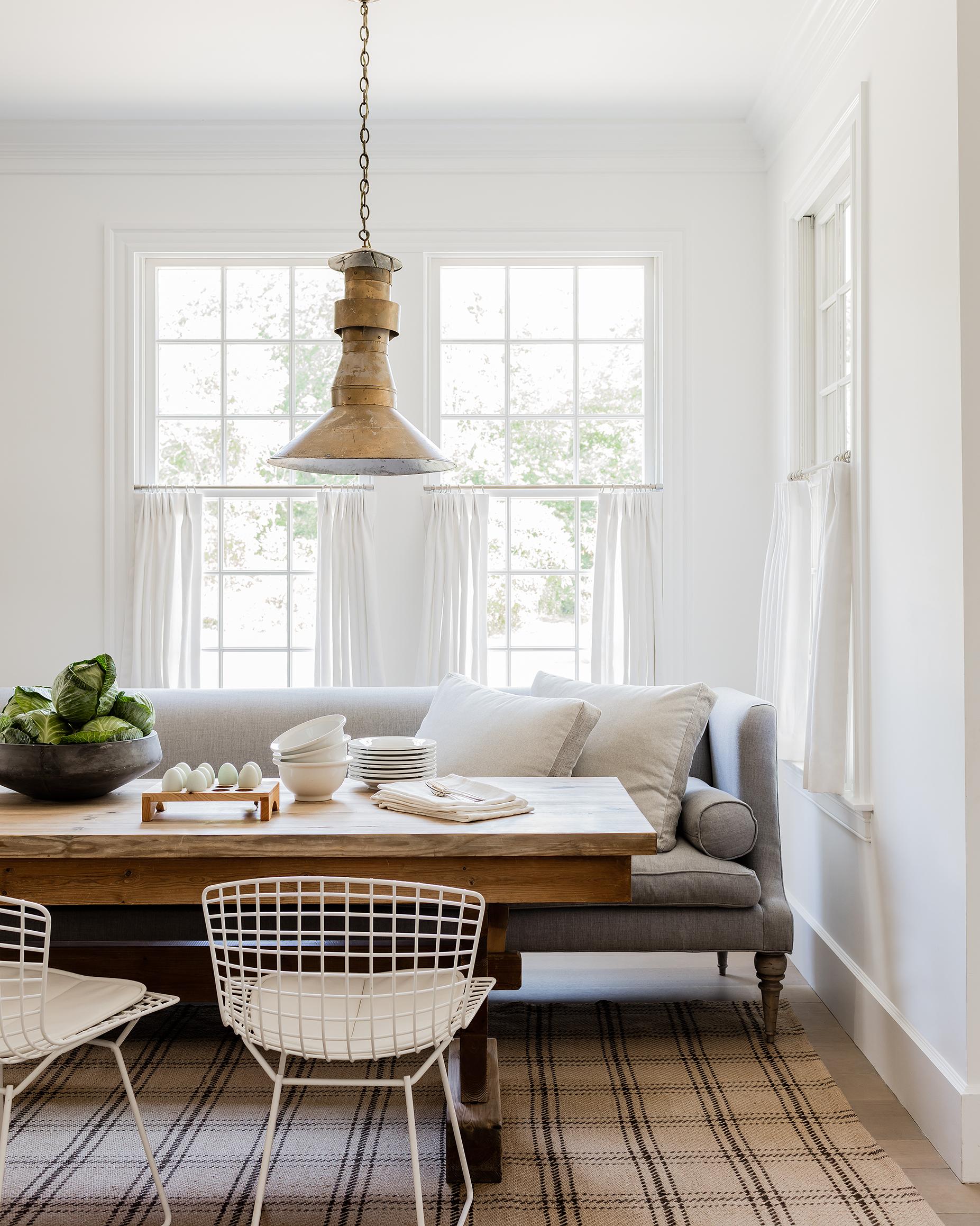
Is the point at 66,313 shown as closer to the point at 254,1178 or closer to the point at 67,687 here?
the point at 67,687

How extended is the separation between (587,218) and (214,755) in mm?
2544

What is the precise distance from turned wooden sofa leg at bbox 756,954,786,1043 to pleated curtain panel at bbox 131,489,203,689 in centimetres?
243

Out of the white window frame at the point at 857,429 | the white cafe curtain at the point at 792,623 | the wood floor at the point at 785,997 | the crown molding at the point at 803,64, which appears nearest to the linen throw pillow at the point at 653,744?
the white cafe curtain at the point at 792,623

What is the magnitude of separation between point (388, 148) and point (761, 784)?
9.35 ft

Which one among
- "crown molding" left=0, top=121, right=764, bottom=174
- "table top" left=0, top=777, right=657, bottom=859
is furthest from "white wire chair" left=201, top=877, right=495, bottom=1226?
"crown molding" left=0, top=121, right=764, bottom=174

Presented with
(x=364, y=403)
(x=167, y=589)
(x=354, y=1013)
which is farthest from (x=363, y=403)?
(x=167, y=589)

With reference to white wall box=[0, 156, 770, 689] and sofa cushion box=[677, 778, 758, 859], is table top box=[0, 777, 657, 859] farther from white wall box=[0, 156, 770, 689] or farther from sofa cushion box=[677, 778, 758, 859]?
white wall box=[0, 156, 770, 689]

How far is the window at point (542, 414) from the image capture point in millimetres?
4262

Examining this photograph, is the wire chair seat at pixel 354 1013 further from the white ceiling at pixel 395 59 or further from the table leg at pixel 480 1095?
the white ceiling at pixel 395 59

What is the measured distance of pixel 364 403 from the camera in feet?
7.53

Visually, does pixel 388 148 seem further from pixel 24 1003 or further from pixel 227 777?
pixel 24 1003

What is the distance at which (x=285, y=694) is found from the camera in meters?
3.61

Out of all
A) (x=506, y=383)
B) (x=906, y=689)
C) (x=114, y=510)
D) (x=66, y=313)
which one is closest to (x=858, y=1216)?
(x=906, y=689)

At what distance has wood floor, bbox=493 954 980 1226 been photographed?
2.25 meters
